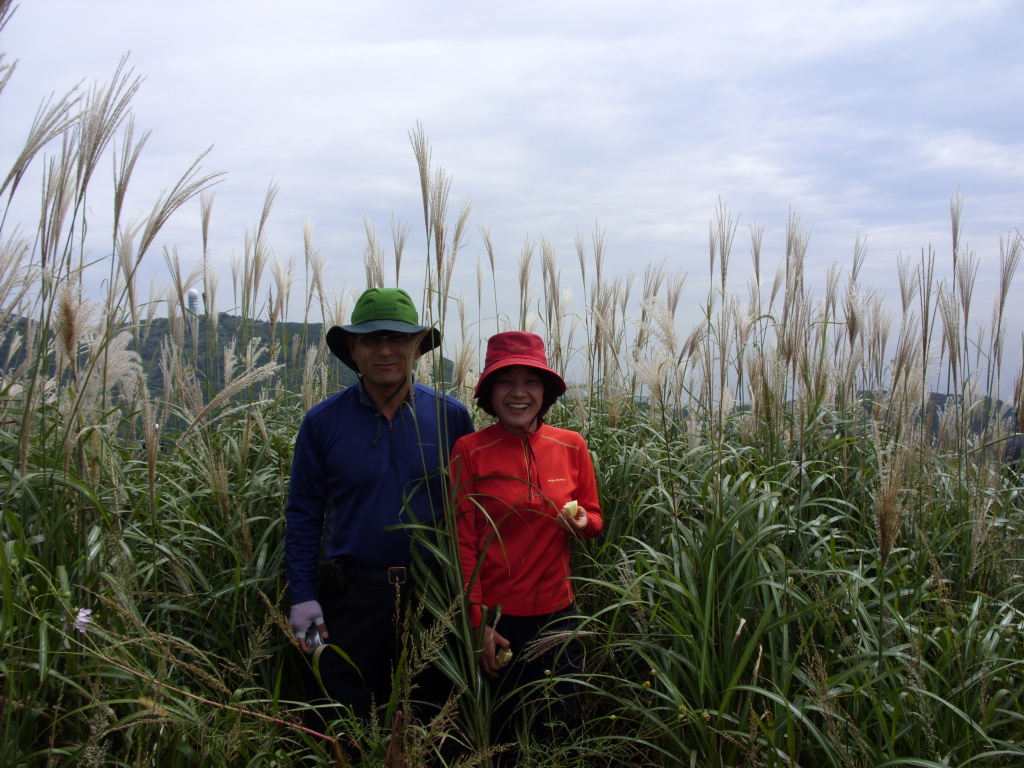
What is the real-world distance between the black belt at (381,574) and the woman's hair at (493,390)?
2.34ft

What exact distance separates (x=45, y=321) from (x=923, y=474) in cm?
348

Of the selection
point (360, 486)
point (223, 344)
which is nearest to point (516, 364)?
point (360, 486)

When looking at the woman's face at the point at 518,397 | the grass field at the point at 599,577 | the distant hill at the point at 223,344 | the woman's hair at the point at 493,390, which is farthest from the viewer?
the distant hill at the point at 223,344

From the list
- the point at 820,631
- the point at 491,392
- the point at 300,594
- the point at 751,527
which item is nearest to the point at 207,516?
the point at 300,594

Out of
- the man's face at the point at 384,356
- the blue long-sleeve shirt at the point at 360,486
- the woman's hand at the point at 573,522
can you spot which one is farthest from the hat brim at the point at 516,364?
the woman's hand at the point at 573,522

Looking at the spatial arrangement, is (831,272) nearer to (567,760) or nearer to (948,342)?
(948,342)

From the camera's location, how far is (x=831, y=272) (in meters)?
4.30

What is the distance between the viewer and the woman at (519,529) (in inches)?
96.0

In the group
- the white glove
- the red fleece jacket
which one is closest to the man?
the white glove

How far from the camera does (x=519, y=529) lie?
255 centimetres

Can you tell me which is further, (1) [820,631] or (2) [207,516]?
(2) [207,516]

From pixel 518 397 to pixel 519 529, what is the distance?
1.63 ft

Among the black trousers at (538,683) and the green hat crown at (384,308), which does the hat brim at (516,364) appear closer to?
the green hat crown at (384,308)

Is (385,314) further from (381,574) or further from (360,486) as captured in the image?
(381,574)
